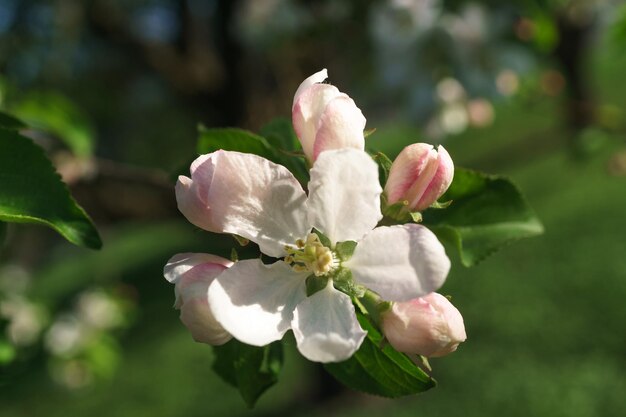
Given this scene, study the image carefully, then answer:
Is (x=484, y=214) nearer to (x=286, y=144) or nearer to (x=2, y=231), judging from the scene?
→ (x=286, y=144)

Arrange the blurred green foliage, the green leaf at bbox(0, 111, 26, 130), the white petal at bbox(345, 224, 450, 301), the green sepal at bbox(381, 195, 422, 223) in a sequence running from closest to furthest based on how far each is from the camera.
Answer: the white petal at bbox(345, 224, 450, 301), the green sepal at bbox(381, 195, 422, 223), the green leaf at bbox(0, 111, 26, 130), the blurred green foliage

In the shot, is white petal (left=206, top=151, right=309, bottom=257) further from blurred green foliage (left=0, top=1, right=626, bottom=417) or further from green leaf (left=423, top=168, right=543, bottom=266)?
blurred green foliage (left=0, top=1, right=626, bottom=417)

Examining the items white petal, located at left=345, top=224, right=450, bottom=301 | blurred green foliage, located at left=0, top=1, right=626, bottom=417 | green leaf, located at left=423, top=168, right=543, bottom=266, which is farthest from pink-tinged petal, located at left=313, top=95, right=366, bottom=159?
blurred green foliage, located at left=0, top=1, right=626, bottom=417

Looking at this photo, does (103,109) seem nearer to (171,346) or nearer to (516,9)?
(171,346)

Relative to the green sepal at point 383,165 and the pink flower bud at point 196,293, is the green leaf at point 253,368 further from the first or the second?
the green sepal at point 383,165

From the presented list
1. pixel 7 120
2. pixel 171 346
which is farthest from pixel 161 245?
pixel 7 120

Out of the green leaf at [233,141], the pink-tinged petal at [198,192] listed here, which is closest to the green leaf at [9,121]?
the green leaf at [233,141]
